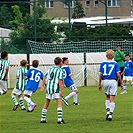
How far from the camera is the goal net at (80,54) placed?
113ft

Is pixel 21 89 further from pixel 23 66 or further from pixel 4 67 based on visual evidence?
pixel 4 67

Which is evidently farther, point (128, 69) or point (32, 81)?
point (128, 69)

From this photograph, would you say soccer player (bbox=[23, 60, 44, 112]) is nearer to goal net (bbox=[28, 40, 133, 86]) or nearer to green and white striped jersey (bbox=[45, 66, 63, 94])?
green and white striped jersey (bbox=[45, 66, 63, 94])

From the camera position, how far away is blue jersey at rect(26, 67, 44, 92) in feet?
62.0

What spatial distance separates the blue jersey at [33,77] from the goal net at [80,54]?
14.0 metres

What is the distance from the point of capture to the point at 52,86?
626 inches

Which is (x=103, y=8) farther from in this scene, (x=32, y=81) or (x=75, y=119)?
(x=75, y=119)

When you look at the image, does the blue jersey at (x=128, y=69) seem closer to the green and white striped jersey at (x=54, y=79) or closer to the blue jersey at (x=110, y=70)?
the blue jersey at (x=110, y=70)

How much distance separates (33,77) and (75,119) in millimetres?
2589

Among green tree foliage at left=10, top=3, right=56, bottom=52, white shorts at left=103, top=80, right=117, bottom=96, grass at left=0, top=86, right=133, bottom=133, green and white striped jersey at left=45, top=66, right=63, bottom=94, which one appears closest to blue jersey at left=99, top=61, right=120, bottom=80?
white shorts at left=103, top=80, right=117, bottom=96

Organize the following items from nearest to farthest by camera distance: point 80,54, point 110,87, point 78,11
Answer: point 110,87
point 80,54
point 78,11

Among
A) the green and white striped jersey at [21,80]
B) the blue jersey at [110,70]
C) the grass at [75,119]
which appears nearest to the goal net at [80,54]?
the grass at [75,119]

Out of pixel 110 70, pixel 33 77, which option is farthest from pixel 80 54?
pixel 110 70

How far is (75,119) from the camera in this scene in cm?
1695
